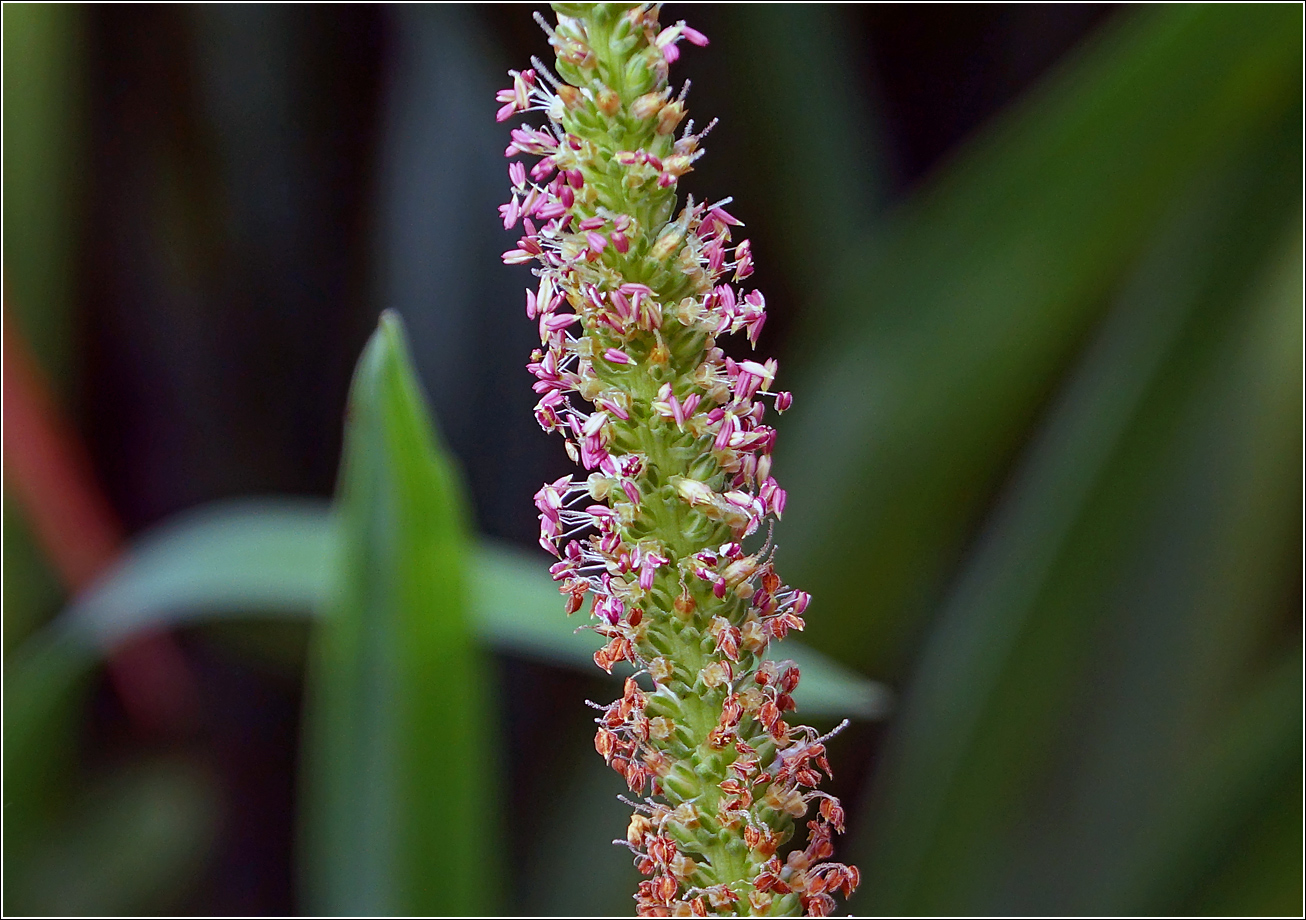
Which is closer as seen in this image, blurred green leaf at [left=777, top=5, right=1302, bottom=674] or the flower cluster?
the flower cluster

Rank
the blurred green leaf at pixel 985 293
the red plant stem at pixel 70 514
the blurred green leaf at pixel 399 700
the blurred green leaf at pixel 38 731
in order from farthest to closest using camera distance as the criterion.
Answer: the red plant stem at pixel 70 514 < the blurred green leaf at pixel 38 731 < the blurred green leaf at pixel 985 293 < the blurred green leaf at pixel 399 700

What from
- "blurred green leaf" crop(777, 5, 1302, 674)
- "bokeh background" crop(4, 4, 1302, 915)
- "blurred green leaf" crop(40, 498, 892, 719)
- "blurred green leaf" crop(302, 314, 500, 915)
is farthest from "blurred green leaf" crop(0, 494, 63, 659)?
"blurred green leaf" crop(777, 5, 1302, 674)

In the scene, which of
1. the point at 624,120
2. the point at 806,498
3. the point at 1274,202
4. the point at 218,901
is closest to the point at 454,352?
the point at 806,498

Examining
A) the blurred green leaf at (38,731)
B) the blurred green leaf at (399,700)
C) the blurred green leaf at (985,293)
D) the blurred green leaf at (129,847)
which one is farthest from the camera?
the blurred green leaf at (129,847)

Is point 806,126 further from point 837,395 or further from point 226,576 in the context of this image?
point 226,576

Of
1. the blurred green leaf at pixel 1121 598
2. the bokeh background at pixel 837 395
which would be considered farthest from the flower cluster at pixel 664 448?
the blurred green leaf at pixel 1121 598

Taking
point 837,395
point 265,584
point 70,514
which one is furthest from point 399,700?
point 70,514

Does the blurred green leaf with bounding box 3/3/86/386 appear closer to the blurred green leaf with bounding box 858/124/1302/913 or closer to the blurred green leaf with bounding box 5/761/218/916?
the blurred green leaf with bounding box 5/761/218/916

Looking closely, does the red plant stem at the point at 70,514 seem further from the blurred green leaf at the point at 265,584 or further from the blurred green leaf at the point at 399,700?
the blurred green leaf at the point at 399,700
